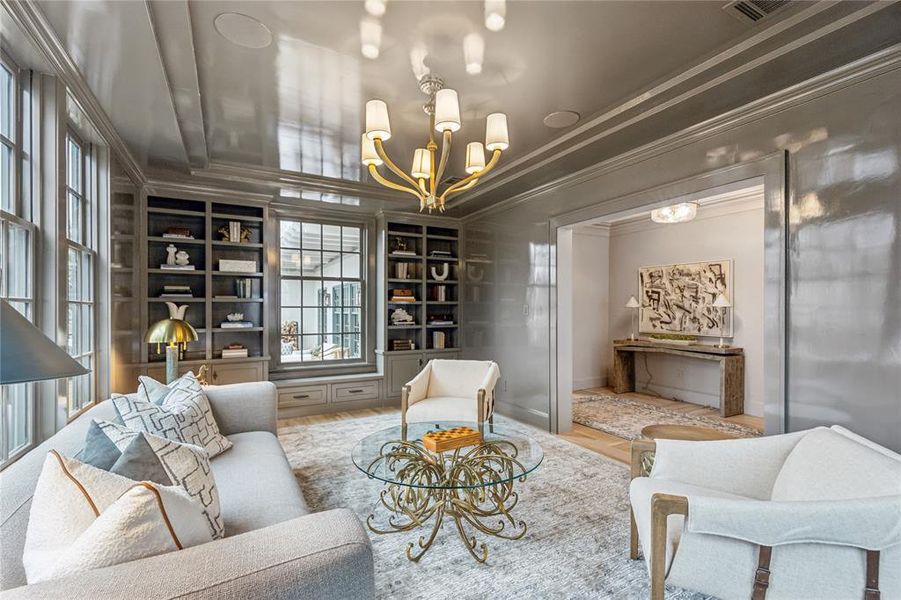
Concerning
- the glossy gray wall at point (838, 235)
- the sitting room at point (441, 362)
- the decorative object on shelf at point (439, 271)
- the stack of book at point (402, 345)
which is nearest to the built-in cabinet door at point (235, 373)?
the sitting room at point (441, 362)

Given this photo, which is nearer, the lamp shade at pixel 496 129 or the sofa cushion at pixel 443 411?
the lamp shade at pixel 496 129

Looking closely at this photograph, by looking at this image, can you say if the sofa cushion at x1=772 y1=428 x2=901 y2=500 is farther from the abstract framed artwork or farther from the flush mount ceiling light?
the abstract framed artwork

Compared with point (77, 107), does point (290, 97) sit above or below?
above

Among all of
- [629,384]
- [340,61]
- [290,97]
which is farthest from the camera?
[629,384]

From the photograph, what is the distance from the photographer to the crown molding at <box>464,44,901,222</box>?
7.22ft

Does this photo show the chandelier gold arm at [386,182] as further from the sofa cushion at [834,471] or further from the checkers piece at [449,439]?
the sofa cushion at [834,471]

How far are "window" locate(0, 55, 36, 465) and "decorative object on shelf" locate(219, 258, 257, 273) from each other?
8.43 ft

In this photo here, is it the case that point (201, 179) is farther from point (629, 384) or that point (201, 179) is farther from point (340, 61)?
point (629, 384)

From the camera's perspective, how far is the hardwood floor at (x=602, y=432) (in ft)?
12.7

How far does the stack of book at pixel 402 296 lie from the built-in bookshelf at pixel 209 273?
1602 mm

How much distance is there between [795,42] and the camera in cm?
212

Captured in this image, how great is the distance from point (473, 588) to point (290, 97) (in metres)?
3.01

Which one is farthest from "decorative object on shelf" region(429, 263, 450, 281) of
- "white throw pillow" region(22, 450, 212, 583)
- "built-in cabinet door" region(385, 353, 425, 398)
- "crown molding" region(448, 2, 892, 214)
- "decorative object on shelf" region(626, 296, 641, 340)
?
"white throw pillow" region(22, 450, 212, 583)

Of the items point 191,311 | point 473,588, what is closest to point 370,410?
point 191,311
